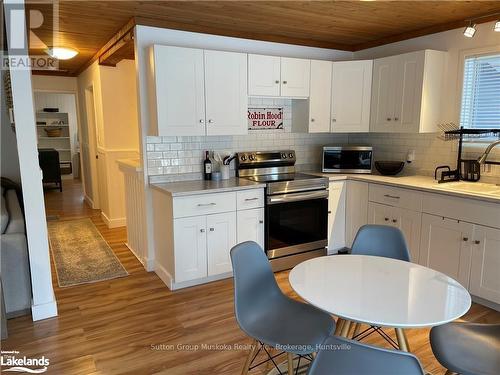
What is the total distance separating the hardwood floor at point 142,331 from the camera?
2.34 m

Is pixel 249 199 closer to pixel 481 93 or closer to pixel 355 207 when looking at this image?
pixel 355 207

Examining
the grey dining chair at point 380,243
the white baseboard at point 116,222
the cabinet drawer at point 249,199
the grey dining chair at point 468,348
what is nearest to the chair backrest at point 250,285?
the grey dining chair at point 380,243

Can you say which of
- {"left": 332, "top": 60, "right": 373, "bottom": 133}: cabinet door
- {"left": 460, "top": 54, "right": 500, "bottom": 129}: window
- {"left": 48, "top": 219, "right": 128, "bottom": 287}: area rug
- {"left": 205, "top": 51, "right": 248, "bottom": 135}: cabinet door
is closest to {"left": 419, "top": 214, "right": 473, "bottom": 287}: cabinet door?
{"left": 460, "top": 54, "right": 500, "bottom": 129}: window

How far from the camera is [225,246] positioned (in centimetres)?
351

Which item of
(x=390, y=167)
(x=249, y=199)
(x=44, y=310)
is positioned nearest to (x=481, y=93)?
(x=390, y=167)

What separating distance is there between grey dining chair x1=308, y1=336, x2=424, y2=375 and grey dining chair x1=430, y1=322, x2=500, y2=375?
2.23 feet

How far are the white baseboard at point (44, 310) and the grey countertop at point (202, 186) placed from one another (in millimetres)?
1248

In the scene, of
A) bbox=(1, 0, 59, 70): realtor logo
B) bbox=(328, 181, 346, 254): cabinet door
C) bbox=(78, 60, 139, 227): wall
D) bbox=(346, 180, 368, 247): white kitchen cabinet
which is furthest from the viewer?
bbox=(78, 60, 139, 227): wall

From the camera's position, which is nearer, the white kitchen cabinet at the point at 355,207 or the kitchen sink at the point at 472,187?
the kitchen sink at the point at 472,187

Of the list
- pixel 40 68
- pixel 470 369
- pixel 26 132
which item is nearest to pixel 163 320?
pixel 26 132

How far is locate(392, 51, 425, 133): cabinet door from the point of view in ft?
A: 12.0

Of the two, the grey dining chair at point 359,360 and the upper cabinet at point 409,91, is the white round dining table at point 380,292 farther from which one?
the upper cabinet at point 409,91

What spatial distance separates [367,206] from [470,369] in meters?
2.43

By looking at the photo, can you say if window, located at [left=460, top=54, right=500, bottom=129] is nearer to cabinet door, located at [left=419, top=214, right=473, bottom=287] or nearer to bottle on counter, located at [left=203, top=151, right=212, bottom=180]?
cabinet door, located at [left=419, top=214, right=473, bottom=287]
